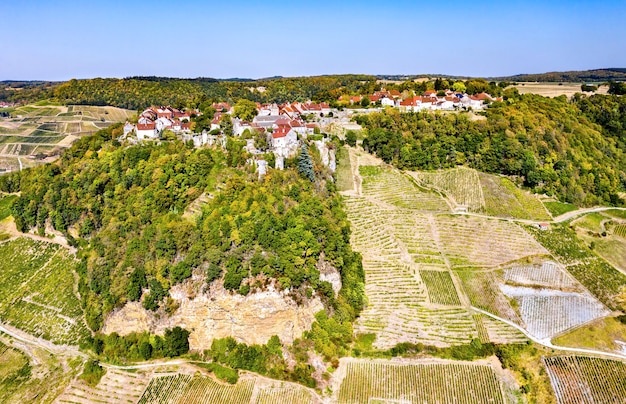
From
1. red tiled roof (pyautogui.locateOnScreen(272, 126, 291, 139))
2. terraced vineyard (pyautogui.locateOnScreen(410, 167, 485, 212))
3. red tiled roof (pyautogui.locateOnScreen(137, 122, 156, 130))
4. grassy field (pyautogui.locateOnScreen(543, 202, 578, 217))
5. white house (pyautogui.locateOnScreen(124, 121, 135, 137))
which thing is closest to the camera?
red tiled roof (pyautogui.locateOnScreen(272, 126, 291, 139))

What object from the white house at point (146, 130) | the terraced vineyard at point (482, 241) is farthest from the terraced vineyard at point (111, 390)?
the white house at point (146, 130)

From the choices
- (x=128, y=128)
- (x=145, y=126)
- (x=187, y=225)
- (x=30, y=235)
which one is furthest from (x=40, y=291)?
(x=128, y=128)

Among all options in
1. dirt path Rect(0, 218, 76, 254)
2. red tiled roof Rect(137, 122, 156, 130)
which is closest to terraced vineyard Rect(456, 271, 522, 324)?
red tiled roof Rect(137, 122, 156, 130)

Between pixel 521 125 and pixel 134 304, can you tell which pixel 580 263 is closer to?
pixel 521 125

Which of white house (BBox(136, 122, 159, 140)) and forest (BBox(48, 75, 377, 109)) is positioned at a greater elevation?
forest (BBox(48, 75, 377, 109))

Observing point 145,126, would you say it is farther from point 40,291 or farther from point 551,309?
point 551,309

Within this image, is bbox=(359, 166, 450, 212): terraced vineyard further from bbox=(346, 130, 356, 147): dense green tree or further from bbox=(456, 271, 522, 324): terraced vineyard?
bbox=(456, 271, 522, 324): terraced vineyard
